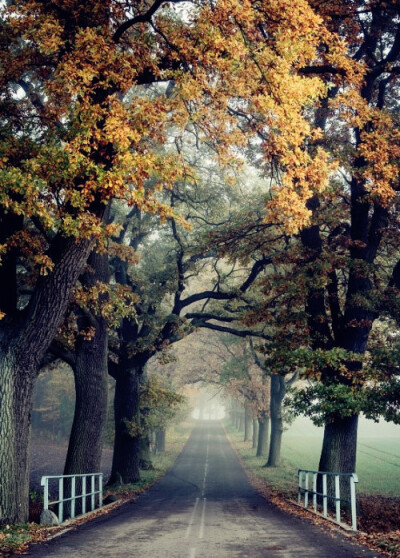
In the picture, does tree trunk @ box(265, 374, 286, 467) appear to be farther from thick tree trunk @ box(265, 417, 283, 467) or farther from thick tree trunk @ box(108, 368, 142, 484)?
thick tree trunk @ box(108, 368, 142, 484)

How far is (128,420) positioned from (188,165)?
1259 cm

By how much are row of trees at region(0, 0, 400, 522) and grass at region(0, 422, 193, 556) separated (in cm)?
45

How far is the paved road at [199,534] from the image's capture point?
748cm

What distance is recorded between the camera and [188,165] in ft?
35.8

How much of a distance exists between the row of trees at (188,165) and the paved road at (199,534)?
1876 mm

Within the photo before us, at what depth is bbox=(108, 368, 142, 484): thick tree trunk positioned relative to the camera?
20047 millimetres

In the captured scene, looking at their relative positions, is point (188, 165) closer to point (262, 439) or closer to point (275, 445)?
point (275, 445)

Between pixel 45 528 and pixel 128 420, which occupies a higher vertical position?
pixel 128 420


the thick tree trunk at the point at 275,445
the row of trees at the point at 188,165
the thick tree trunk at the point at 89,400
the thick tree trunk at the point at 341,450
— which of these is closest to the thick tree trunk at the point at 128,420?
the row of trees at the point at 188,165

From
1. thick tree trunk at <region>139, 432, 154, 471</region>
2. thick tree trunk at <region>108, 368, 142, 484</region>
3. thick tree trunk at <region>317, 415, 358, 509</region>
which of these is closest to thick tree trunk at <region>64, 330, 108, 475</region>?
thick tree trunk at <region>108, 368, 142, 484</region>

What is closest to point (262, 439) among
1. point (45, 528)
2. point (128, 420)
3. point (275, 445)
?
point (275, 445)

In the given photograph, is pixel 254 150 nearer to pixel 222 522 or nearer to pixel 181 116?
pixel 181 116

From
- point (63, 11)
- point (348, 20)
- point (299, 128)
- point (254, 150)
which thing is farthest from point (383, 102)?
point (63, 11)

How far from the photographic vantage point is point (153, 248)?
2461 centimetres
